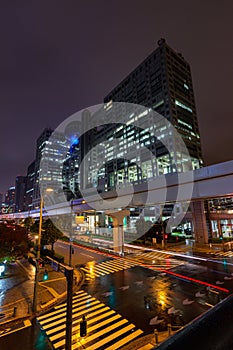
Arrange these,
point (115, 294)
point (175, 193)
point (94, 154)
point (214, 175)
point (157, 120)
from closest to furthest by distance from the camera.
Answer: point (115, 294) → point (214, 175) → point (175, 193) → point (157, 120) → point (94, 154)

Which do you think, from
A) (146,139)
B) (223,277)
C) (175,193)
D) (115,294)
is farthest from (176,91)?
(115,294)

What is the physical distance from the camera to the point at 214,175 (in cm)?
1980

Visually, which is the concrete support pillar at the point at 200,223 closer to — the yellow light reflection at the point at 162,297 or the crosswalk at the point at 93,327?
the yellow light reflection at the point at 162,297

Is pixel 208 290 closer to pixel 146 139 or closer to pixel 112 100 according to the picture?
pixel 146 139

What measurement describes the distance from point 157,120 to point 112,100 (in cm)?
4311

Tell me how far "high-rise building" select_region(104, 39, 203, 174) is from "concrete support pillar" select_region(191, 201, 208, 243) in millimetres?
38788

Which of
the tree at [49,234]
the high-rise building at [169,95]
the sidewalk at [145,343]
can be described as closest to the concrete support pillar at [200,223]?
the tree at [49,234]

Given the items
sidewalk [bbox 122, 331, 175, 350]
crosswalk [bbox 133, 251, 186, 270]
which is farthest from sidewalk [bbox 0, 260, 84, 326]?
crosswalk [bbox 133, 251, 186, 270]

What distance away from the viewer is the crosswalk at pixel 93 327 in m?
10.4

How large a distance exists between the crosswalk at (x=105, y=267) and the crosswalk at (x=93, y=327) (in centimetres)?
705

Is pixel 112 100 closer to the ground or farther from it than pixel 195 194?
farther from it

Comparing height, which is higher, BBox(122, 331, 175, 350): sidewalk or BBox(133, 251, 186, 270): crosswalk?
BBox(122, 331, 175, 350): sidewalk

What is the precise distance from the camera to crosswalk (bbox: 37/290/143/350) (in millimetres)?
10438

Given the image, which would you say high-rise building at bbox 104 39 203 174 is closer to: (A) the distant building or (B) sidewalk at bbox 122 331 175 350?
(A) the distant building
